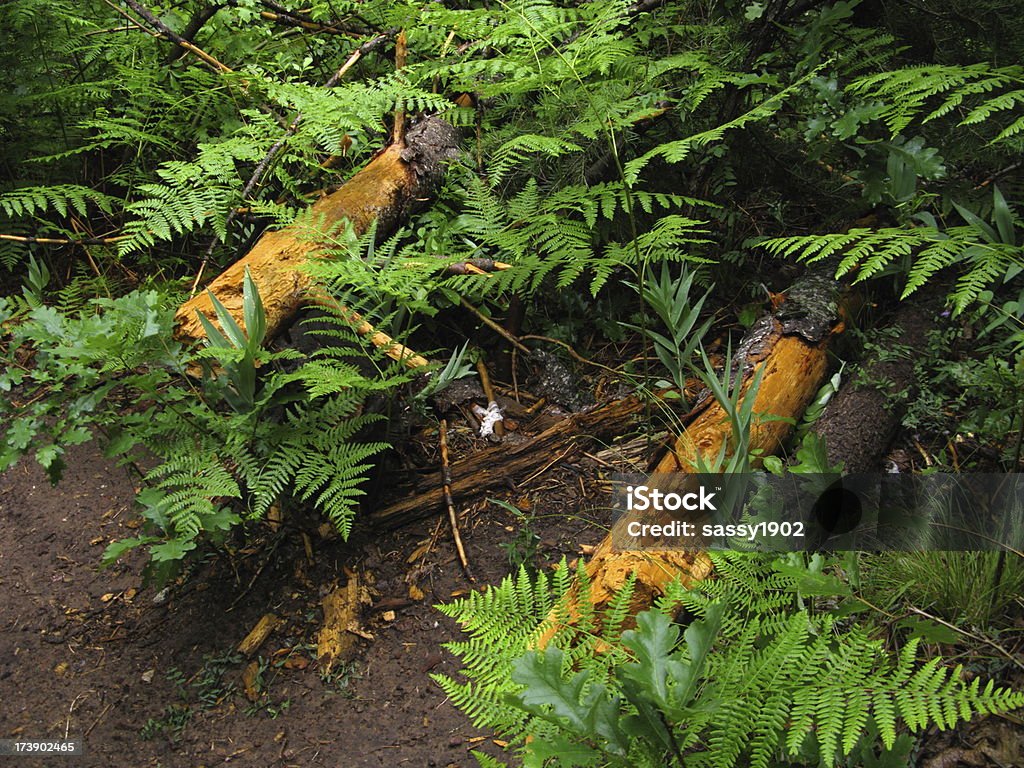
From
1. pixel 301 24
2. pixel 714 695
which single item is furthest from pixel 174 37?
pixel 714 695

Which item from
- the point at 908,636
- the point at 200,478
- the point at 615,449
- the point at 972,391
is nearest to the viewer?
the point at 908,636

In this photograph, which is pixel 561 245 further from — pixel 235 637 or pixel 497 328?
pixel 235 637

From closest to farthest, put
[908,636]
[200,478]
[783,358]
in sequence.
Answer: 1. [908,636]
2. [200,478]
3. [783,358]

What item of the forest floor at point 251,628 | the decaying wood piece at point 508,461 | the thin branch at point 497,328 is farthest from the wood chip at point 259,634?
the thin branch at point 497,328

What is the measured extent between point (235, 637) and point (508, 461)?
1219 millimetres

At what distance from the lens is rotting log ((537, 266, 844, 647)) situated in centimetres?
231

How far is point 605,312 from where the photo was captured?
11.9ft

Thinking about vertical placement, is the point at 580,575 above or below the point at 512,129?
below

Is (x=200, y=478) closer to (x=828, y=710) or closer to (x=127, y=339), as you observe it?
(x=127, y=339)

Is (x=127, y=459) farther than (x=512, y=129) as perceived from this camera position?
No

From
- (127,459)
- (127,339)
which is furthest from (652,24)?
(127,459)

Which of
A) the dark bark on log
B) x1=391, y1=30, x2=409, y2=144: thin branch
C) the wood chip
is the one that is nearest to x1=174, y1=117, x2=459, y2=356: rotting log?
x1=391, y1=30, x2=409, y2=144: thin branch

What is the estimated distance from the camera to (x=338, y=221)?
303 centimetres

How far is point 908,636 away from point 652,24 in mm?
3032
